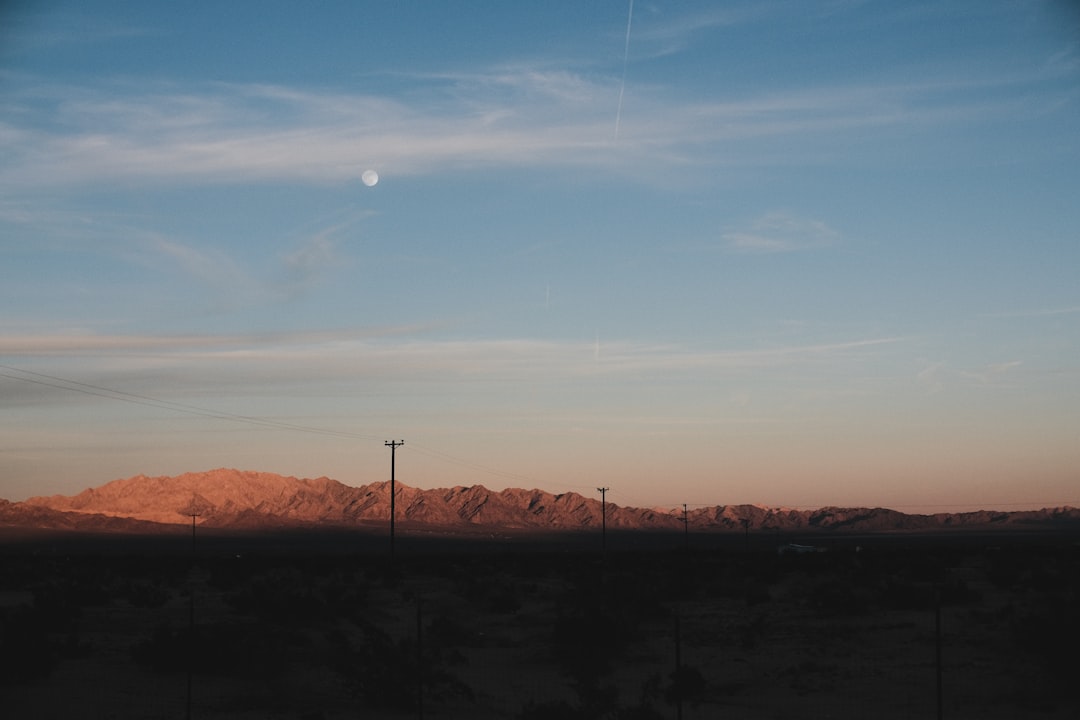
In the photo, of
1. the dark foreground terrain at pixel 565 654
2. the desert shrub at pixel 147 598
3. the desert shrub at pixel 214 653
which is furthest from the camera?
the desert shrub at pixel 147 598

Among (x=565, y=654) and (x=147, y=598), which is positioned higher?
(x=147, y=598)

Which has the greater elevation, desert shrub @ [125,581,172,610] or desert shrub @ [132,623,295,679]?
desert shrub @ [132,623,295,679]

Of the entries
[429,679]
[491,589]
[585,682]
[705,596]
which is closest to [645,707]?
[585,682]

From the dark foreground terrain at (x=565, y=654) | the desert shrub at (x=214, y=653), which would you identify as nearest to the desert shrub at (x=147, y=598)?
the dark foreground terrain at (x=565, y=654)

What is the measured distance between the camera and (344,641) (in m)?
35.6

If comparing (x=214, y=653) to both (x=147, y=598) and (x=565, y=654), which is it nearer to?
(x=565, y=654)

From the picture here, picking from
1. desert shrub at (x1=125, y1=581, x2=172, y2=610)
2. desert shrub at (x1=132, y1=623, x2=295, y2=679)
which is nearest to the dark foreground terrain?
desert shrub at (x1=132, y1=623, x2=295, y2=679)

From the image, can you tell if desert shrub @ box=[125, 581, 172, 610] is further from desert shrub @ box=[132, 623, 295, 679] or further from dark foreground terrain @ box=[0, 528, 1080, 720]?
desert shrub @ box=[132, 623, 295, 679]

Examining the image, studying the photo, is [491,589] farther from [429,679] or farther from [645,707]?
[645,707]

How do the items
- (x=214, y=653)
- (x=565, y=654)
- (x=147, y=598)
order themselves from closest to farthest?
(x=214, y=653)
(x=565, y=654)
(x=147, y=598)

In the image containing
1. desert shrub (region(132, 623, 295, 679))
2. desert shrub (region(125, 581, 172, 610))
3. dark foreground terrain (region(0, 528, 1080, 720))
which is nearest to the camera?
dark foreground terrain (region(0, 528, 1080, 720))

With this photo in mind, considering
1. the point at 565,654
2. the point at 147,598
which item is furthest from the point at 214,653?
the point at 147,598

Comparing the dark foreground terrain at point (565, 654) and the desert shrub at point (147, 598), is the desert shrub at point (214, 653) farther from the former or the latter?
the desert shrub at point (147, 598)

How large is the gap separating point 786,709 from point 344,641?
49.3 ft
